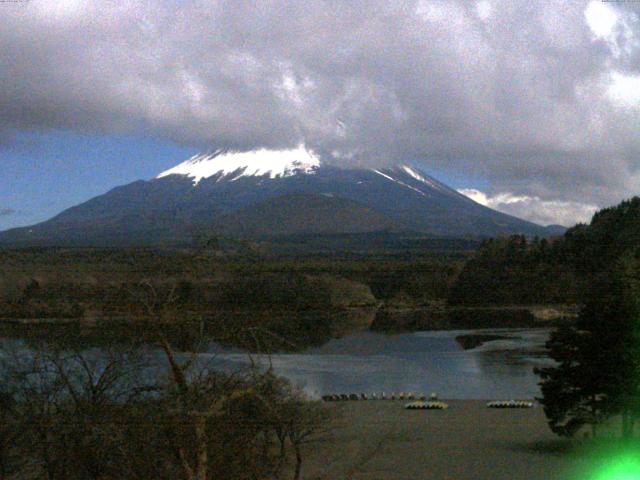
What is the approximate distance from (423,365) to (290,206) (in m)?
93.7

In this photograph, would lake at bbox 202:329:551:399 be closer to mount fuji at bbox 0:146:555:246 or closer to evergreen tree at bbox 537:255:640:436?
evergreen tree at bbox 537:255:640:436

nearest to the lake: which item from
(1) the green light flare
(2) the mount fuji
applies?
(1) the green light flare

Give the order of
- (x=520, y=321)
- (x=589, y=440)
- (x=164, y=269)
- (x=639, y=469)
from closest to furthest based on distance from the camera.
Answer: (x=164, y=269), (x=639, y=469), (x=589, y=440), (x=520, y=321)

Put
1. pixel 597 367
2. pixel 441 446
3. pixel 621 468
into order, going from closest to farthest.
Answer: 1. pixel 621 468
2. pixel 597 367
3. pixel 441 446

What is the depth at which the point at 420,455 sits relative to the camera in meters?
18.1

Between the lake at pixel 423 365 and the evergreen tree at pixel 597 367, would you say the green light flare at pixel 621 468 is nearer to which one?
the evergreen tree at pixel 597 367

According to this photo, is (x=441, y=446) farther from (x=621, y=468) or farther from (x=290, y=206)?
(x=290, y=206)

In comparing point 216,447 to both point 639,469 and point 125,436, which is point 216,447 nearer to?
point 125,436

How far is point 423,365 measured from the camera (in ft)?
116

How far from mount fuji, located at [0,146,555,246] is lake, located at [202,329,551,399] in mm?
42000

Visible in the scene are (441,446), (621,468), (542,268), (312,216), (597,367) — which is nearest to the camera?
(621,468)

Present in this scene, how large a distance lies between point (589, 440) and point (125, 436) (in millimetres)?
13421

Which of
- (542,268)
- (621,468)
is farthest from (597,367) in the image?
(542,268)

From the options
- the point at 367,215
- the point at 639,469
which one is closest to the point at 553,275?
the point at 639,469
